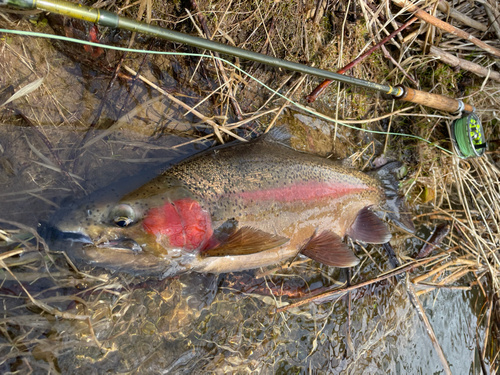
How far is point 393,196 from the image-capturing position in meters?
3.42

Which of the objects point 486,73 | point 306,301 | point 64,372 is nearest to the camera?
point 64,372

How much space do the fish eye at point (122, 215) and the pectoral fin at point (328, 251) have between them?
4.83ft

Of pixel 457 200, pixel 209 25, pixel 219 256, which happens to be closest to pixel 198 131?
pixel 209 25

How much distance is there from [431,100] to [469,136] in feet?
2.23

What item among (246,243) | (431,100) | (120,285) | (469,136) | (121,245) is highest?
(431,100)

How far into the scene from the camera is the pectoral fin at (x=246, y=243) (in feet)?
7.54

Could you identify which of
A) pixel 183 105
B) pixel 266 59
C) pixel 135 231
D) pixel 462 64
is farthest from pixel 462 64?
pixel 135 231

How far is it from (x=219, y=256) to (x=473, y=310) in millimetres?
3907

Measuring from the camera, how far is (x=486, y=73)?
3.91 m

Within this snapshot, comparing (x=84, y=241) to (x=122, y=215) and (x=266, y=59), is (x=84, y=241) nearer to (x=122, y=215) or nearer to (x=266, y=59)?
(x=122, y=215)

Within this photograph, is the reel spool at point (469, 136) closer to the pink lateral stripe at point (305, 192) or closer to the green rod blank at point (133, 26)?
the pink lateral stripe at point (305, 192)

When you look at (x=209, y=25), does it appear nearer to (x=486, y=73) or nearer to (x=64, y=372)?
(x=64, y=372)

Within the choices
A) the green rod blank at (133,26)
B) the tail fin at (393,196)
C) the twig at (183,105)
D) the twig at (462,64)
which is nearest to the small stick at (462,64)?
the twig at (462,64)

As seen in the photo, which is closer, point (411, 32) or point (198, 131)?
point (198, 131)
